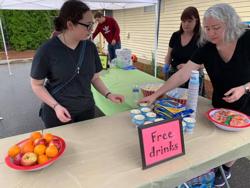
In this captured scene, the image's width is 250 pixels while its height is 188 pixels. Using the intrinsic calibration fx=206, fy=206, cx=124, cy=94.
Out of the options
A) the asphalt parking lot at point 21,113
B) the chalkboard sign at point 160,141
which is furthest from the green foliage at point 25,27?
the chalkboard sign at point 160,141

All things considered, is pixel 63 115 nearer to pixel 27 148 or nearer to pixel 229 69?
pixel 27 148

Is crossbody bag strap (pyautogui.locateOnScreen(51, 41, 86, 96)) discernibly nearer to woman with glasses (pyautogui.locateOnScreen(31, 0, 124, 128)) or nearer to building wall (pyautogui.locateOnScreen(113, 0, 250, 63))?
woman with glasses (pyautogui.locateOnScreen(31, 0, 124, 128))

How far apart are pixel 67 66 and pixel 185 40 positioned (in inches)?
54.9

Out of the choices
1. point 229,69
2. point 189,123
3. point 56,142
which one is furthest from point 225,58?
point 56,142

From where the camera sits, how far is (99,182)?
74 cm

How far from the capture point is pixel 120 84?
2.19m

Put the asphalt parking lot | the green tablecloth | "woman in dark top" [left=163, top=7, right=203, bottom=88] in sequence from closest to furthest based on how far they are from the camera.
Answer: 1. the green tablecloth
2. the asphalt parking lot
3. "woman in dark top" [left=163, top=7, right=203, bottom=88]

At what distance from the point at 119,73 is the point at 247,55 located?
1.66 metres

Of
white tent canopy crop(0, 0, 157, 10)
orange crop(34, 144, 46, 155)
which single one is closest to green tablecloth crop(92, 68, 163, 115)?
orange crop(34, 144, 46, 155)

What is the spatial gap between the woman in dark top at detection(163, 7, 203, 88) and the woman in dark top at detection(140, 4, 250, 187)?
598 millimetres

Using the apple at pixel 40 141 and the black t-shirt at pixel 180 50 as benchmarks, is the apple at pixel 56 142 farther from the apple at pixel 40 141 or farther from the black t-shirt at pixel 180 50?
the black t-shirt at pixel 180 50

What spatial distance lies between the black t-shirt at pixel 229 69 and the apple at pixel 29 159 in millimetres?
1074

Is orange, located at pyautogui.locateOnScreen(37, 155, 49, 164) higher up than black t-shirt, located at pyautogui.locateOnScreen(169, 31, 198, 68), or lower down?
lower down

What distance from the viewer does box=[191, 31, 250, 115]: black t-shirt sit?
45.3 inches
